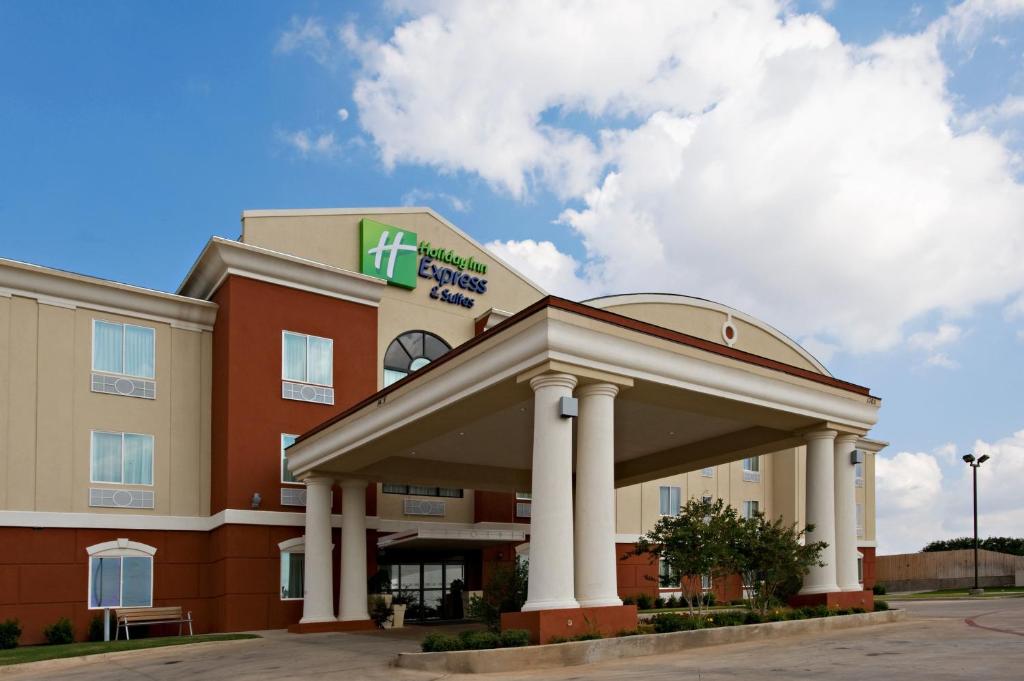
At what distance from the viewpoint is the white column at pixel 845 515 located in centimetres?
2395

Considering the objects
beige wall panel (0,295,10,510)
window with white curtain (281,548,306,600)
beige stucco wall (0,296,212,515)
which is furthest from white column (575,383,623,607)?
beige wall panel (0,295,10,510)

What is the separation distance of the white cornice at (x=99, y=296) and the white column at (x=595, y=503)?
1700 centimetres

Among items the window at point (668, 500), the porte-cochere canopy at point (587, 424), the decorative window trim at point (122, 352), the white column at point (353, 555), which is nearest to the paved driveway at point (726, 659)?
the porte-cochere canopy at point (587, 424)

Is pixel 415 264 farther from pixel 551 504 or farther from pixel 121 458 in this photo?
pixel 551 504

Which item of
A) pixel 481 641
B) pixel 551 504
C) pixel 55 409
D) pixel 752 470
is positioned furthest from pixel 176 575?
pixel 752 470

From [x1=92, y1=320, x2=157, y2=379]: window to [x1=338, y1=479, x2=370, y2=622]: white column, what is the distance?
716 cm

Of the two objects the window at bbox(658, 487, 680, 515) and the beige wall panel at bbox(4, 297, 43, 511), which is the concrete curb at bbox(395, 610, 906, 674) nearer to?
the beige wall panel at bbox(4, 297, 43, 511)

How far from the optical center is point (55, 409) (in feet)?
92.6

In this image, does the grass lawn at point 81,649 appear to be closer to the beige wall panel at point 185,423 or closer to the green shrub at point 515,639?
the beige wall panel at point 185,423

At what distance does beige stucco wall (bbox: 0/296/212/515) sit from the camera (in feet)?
90.3

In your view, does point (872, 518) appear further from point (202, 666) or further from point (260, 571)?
point (202, 666)

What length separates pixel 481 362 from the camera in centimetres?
1888

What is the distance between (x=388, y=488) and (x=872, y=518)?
30.9 meters

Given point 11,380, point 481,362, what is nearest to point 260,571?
point 11,380
